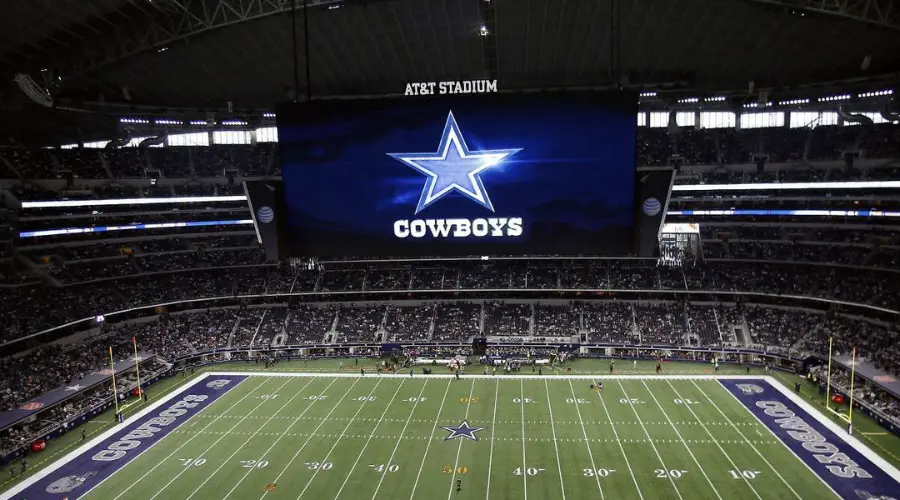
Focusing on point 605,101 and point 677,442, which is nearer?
point 605,101

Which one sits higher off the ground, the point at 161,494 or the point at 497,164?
the point at 497,164

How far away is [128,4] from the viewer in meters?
35.3

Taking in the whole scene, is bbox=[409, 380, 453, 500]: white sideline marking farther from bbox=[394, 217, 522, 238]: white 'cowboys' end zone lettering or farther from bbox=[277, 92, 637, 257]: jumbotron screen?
bbox=[394, 217, 522, 238]: white 'cowboys' end zone lettering

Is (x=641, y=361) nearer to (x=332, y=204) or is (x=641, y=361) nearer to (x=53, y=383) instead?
(x=332, y=204)

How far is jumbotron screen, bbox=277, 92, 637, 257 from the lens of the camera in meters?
18.8

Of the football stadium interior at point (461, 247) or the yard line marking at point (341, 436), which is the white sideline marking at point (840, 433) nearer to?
the football stadium interior at point (461, 247)

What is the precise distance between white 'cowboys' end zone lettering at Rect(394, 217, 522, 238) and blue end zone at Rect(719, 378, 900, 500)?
18.9 metres

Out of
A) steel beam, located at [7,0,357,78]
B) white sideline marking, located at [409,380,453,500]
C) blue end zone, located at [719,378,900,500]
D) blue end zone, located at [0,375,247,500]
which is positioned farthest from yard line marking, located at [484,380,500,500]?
steel beam, located at [7,0,357,78]

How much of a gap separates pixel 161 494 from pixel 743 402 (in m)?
32.6

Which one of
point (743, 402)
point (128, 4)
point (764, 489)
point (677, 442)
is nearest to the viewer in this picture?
point (764, 489)

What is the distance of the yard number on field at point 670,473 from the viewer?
2775 centimetres

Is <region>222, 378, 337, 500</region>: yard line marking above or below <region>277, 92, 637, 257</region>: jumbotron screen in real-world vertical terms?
below

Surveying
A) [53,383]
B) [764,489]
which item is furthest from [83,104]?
[764,489]

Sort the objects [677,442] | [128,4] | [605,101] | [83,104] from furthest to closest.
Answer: [83,104] < [128,4] < [677,442] < [605,101]
